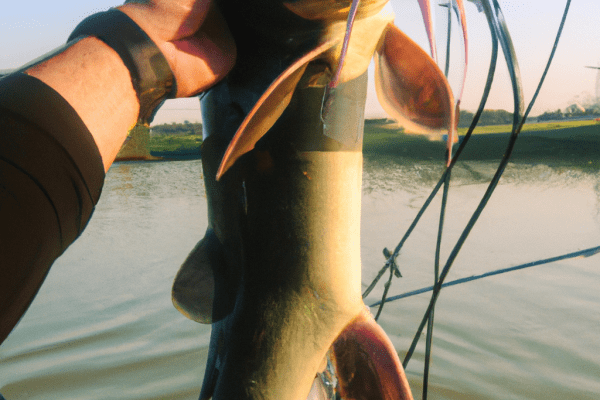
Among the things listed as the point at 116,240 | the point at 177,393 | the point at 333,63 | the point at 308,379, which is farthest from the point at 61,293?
the point at 333,63

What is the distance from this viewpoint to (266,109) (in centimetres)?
49

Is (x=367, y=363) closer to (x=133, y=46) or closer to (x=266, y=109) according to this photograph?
(x=266, y=109)

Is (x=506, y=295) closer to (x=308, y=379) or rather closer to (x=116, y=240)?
(x=308, y=379)

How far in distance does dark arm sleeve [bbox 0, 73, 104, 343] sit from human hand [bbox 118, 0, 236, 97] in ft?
0.39

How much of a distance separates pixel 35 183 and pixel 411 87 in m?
0.46

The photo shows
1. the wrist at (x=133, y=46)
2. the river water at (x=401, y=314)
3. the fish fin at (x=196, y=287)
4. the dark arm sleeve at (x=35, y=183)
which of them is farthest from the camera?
the river water at (x=401, y=314)

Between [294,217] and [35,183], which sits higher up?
[35,183]

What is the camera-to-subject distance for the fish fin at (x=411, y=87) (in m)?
0.57

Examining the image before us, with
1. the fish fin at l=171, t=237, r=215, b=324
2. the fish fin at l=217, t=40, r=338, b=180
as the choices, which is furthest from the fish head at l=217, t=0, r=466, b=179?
the fish fin at l=171, t=237, r=215, b=324

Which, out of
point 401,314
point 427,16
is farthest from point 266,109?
point 401,314

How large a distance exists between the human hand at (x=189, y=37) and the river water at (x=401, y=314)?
57.2 inches

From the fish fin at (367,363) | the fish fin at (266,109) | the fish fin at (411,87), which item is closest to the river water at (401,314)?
the fish fin at (367,363)

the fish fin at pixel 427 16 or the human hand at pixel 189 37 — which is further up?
the fish fin at pixel 427 16

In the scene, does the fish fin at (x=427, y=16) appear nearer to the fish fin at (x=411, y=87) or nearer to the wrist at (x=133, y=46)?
the fish fin at (x=411, y=87)
